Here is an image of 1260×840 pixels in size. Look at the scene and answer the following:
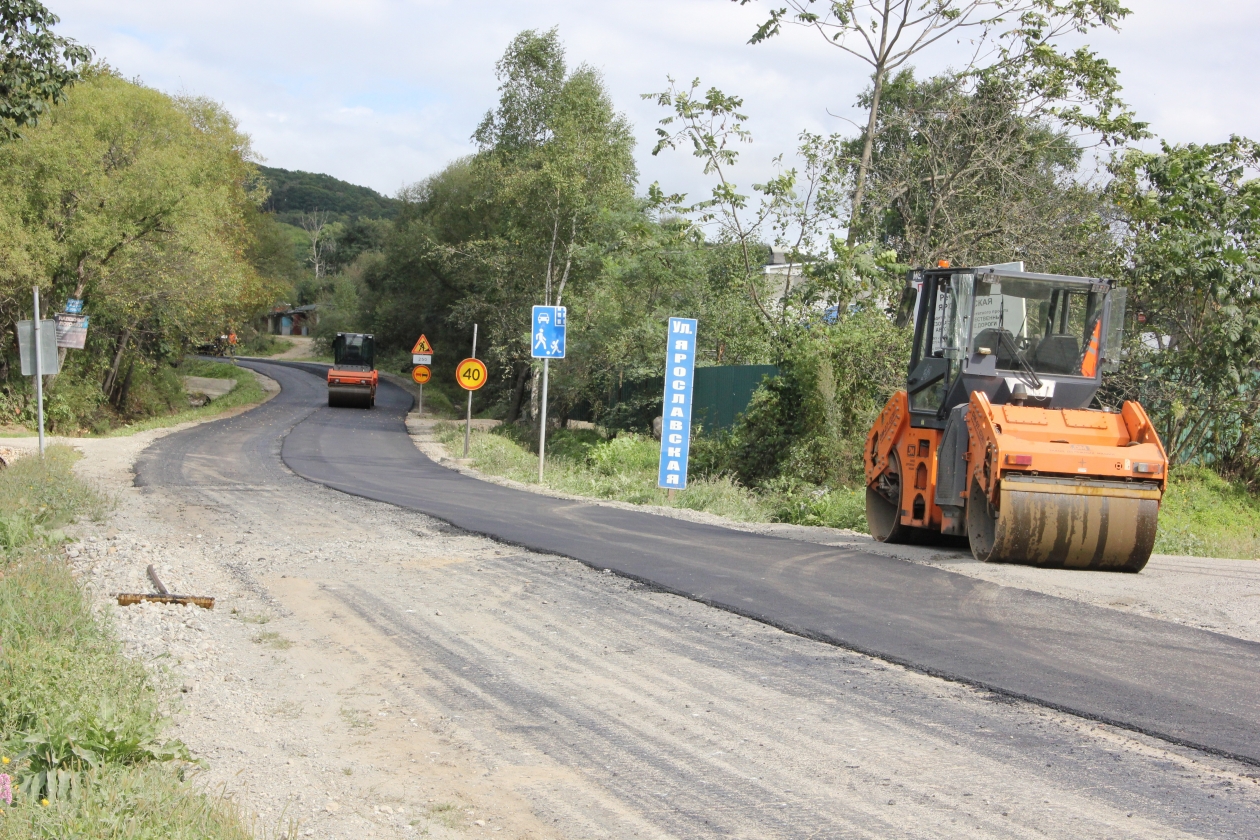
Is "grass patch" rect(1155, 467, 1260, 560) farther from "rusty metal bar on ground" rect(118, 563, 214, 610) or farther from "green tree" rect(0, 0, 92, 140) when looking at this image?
"green tree" rect(0, 0, 92, 140)

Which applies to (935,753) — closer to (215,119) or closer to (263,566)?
(263,566)

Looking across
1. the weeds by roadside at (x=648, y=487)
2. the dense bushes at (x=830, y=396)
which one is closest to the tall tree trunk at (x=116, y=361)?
the weeds by roadside at (x=648, y=487)

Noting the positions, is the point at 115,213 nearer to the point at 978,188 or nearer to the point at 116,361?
the point at 116,361

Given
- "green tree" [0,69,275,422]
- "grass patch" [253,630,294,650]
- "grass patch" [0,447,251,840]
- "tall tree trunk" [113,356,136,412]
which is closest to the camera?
"grass patch" [0,447,251,840]

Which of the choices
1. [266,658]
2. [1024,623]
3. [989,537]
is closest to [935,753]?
[1024,623]

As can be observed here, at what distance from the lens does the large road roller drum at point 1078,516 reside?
10133 mm

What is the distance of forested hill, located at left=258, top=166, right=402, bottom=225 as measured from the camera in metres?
161

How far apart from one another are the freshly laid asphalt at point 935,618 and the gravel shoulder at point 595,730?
0.28 m

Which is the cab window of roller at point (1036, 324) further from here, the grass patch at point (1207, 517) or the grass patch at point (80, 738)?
the grass patch at point (80, 738)

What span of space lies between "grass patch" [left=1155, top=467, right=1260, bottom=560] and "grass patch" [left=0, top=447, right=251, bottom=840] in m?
12.6

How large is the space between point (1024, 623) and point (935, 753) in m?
3.03

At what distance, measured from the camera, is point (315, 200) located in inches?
6585

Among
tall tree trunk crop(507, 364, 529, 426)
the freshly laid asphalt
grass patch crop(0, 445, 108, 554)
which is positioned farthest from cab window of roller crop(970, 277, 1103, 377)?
tall tree trunk crop(507, 364, 529, 426)

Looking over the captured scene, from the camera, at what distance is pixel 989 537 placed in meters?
10.9
